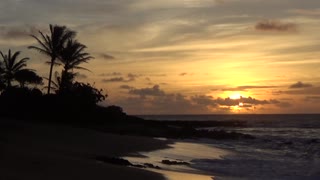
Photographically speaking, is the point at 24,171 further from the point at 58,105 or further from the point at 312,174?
the point at 58,105

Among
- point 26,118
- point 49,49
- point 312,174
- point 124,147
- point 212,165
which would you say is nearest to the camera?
point 312,174

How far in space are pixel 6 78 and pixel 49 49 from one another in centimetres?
675

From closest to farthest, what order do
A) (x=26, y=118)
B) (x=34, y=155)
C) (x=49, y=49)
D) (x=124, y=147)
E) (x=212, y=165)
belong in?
1. (x=34, y=155)
2. (x=212, y=165)
3. (x=124, y=147)
4. (x=26, y=118)
5. (x=49, y=49)

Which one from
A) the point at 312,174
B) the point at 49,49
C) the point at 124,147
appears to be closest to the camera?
the point at 312,174


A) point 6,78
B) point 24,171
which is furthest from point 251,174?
point 6,78

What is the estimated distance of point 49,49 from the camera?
162 ft

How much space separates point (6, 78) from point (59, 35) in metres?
8.15

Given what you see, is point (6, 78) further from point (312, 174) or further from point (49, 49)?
point (312, 174)

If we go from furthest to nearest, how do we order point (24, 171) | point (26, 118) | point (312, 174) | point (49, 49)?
point (49, 49)
point (26, 118)
point (312, 174)
point (24, 171)

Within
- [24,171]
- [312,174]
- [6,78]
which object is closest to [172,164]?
[312,174]

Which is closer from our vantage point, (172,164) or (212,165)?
(172,164)

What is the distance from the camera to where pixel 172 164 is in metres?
18.3

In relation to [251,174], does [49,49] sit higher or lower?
higher

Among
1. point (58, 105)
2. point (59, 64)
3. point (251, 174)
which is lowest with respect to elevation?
point (251, 174)
